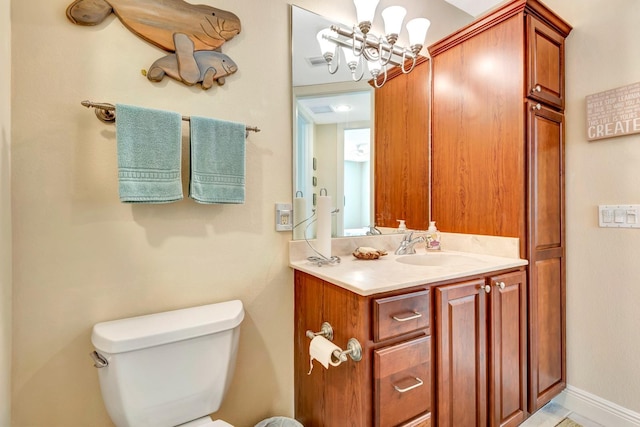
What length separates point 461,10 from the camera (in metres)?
2.07

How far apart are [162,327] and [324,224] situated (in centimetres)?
75

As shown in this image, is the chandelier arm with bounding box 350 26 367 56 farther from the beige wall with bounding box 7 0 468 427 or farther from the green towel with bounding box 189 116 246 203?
the green towel with bounding box 189 116 246 203

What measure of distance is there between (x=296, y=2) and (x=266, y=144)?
0.75 m

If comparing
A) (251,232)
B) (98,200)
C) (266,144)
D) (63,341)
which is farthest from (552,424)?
(98,200)

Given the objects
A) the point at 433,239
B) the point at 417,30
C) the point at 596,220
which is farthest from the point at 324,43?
the point at 596,220

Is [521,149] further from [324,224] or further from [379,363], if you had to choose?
[379,363]

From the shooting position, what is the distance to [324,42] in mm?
1517

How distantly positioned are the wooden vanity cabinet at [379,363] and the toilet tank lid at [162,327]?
1.30 feet

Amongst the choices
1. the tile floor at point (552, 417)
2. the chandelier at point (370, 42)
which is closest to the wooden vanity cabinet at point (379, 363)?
the tile floor at point (552, 417)

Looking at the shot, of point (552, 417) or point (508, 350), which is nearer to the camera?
point (508, 350)

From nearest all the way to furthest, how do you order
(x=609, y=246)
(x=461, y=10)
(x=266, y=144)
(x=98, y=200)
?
(x=98, y=200)
(x=266, y=144)
(x=609, y=246)
(x=461, y=10)

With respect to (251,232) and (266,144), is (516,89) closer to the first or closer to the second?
(266,144)

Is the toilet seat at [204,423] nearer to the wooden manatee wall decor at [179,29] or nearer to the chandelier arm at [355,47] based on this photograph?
the wooden manatee wall decor at [179,29]

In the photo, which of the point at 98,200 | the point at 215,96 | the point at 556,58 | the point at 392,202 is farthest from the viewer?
the point at 392,202
